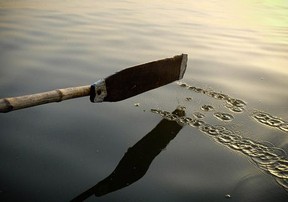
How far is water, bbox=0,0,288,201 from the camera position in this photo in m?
2.62

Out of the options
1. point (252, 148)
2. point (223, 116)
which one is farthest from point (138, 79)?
point (252, 148)

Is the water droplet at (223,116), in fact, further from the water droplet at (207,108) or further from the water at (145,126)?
the water droplet at (207,108)

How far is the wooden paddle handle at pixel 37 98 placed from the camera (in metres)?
2.33

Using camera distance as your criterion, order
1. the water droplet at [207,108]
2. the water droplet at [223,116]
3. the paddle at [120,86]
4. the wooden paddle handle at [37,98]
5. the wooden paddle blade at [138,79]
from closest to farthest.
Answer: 1. the wooden paddle handle at [37,98]
2. the paddle at [120,86]
3. the wooden paddle blade at [138,79]
4. the water droplet at [223,116]
5. the water droplet at [207,108]

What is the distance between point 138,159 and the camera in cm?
299

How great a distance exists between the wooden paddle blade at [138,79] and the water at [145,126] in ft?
1.37

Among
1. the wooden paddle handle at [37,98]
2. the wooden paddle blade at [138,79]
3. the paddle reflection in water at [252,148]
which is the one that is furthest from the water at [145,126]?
the wooden paddle handle at [37,98]

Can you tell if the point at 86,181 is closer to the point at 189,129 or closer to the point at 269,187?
the point at 189,129

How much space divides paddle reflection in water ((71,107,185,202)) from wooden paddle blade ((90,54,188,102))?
625 millimetres

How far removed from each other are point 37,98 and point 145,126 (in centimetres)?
157

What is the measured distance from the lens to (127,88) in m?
3.54

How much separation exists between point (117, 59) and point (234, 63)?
2814mm

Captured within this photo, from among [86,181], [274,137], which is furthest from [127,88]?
[274,137]

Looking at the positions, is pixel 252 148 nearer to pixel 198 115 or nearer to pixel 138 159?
pixel 198 115
